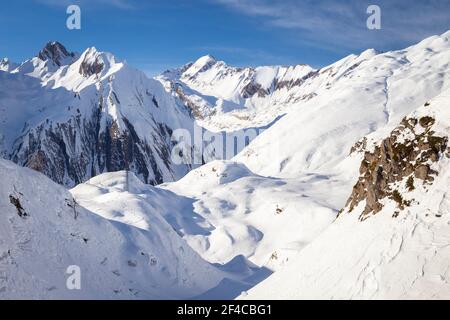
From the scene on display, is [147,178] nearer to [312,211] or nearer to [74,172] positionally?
[74,172]

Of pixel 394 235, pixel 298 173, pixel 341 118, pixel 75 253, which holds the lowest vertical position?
pixel 75 253

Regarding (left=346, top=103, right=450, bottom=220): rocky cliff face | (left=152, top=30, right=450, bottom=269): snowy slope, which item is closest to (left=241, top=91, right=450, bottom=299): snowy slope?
(left=346, top=103, right=450, bottom=220): rocky cliff face

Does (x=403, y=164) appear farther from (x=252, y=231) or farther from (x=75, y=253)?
(x=252, y=231)

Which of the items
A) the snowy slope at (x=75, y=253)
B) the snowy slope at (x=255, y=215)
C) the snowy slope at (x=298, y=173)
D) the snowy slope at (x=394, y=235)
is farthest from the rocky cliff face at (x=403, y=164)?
the snowy slope at (x=255, y=215)

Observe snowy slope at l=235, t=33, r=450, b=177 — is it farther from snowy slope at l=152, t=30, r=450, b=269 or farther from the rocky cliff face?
the rocky cliff face

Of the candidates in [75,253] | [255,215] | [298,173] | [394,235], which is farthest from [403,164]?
[298,173]
